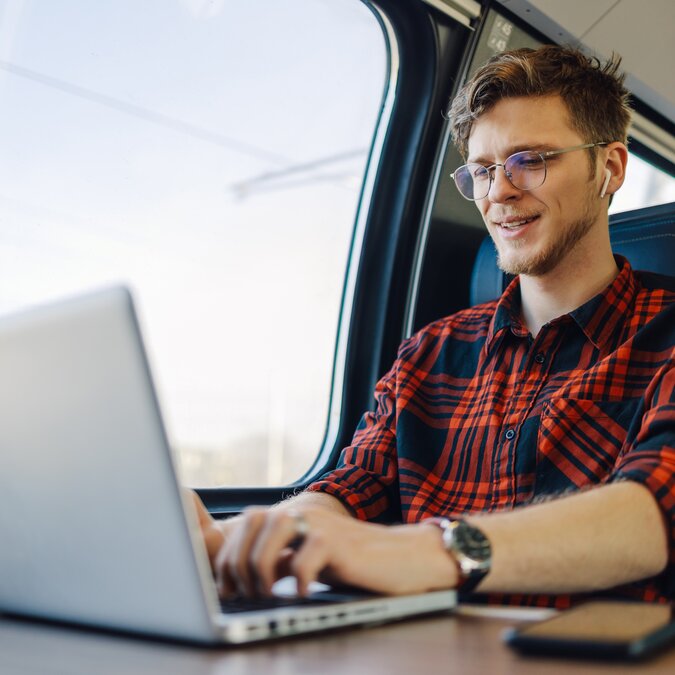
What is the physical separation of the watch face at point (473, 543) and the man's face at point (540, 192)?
0.89 meters

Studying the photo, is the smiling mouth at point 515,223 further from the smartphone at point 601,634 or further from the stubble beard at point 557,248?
the smartphone at point 601,634

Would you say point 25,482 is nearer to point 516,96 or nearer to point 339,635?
point 339,635

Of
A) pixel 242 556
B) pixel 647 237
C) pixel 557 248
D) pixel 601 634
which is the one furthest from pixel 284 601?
pixel 647 237

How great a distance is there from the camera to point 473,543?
896 millimetres

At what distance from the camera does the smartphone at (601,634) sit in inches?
23.7

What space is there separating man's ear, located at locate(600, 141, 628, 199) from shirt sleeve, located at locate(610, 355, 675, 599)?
0.56m

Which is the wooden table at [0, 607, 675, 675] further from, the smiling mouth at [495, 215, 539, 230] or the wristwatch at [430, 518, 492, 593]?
the smiling mouth at [495, 215, 539, 230]

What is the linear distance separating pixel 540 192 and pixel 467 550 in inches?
38.8

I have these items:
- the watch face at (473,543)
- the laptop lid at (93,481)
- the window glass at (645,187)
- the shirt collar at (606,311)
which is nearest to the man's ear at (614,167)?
the shirt collar at (606,311)

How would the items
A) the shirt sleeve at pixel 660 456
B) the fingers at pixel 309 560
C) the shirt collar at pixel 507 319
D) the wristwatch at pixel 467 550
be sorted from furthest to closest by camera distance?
the shirt collar at pixel 507 319, the shirt sleeve at pixel 660 456, the wristwatch at pixel 467 550, the fingers at pixel 309 560

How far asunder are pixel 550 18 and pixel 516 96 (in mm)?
705

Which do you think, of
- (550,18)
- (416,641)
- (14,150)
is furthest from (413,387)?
(550,18)

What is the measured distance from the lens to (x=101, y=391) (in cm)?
65

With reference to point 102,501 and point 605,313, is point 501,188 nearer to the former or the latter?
point 605,313
